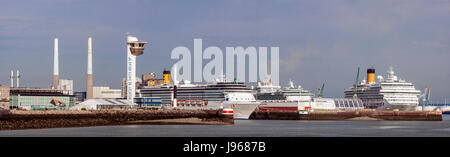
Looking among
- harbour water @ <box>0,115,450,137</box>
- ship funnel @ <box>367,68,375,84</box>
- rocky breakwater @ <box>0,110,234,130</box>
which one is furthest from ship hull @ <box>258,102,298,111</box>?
harbour water @ <box>0,115,450,137</box>

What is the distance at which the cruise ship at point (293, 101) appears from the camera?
13962cm

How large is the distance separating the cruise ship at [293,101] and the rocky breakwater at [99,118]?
51.7 m

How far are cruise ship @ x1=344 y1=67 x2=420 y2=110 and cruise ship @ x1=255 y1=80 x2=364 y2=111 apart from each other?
13.4 feet

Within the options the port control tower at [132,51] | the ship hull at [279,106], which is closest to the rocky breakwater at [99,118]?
the port control tower at [132,51]

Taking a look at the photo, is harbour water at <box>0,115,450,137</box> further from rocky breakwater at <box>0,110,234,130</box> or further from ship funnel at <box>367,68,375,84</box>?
ship funnel at <box>367,68,375,84</box>

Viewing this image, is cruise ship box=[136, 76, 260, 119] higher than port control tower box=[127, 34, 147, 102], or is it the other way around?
port control tower box=[127, 34, 147, 102]

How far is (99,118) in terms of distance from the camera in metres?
77.8

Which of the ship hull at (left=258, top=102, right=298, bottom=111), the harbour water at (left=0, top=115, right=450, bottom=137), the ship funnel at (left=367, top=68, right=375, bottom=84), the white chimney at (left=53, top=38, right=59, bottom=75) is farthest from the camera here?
the ship funnel at (left=367, top=68, right=375, bottom=84)

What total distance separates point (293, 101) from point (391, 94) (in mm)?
34668

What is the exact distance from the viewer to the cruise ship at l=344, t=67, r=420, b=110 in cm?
16050
